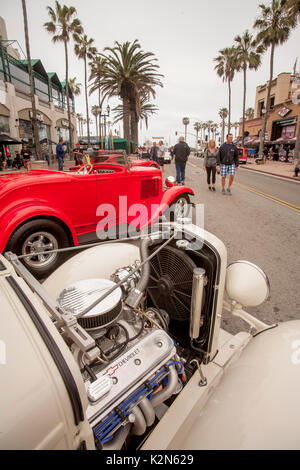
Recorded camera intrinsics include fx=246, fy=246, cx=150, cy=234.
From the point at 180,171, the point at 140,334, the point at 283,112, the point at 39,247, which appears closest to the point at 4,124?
the point at 180,171

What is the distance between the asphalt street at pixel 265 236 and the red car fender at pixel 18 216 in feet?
9.10

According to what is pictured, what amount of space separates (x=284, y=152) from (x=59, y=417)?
1310 inches

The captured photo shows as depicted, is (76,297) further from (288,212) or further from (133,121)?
(133,121)

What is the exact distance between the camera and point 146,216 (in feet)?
16.3

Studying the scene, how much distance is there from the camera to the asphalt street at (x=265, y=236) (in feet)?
9.53

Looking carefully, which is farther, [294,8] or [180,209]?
[294,8]

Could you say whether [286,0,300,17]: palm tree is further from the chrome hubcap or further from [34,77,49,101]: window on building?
[34,77,49,101]: window on building

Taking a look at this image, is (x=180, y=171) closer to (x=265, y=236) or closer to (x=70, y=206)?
(x=265, y=236)

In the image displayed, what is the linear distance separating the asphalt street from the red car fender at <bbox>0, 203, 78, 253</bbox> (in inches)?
109

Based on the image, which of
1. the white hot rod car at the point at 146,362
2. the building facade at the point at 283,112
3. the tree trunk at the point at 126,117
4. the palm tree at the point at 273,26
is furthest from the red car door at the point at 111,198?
the building facade at the point at 283,112

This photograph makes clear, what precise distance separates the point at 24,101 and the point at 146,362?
90.4 feet

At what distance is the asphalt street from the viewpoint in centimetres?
290

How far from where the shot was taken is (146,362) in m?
1.37

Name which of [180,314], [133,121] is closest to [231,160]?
[180,314]
